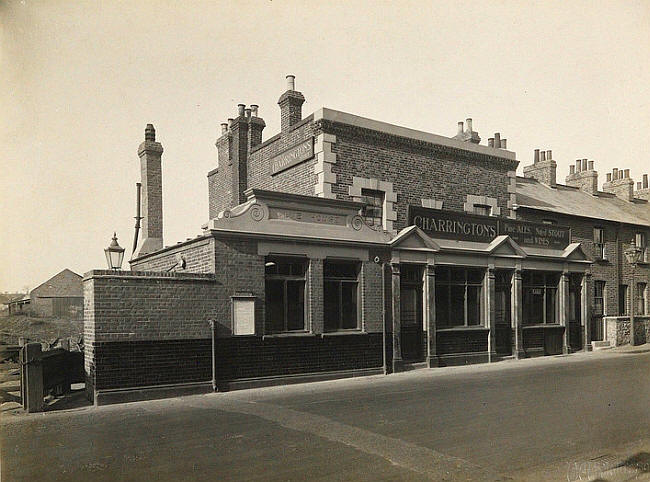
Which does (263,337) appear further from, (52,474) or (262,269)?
(52,474)

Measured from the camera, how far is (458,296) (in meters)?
17.6

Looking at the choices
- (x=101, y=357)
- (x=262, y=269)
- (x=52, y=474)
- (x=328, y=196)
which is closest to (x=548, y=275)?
(x=328, y=196)

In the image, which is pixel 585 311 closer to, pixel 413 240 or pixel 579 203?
pixel 579 203

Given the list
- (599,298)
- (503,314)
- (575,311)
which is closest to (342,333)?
(503,314)

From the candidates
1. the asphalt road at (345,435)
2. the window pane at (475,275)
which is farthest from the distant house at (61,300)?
the asphalt road at (345,435)

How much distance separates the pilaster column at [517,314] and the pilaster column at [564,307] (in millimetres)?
2593

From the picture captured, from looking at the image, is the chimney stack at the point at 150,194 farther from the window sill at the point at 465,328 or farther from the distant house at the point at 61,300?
the distant house at the point at 61,300

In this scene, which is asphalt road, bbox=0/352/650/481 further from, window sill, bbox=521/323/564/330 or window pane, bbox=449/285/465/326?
window sill, bbox=521/323/564/330

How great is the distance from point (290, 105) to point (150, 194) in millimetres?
5793

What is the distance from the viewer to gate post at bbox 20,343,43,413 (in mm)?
9797

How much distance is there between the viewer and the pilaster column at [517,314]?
19.0 metres

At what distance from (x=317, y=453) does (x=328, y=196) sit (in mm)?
9439

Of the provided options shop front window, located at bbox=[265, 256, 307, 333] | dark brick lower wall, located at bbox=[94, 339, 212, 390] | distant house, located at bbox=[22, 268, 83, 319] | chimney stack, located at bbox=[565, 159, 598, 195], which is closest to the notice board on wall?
shop front window, located at bbox=[265, 256, 307, 333]

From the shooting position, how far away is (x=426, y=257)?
16.3m
